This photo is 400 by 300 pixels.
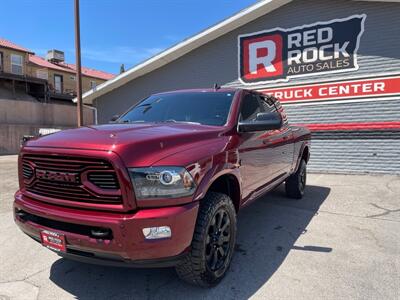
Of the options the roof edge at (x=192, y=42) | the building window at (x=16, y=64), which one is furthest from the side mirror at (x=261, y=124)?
the building window at (x=16, y=64)

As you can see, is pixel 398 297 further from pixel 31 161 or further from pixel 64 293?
pixel 31 161

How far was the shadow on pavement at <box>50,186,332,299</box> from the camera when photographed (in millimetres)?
3084

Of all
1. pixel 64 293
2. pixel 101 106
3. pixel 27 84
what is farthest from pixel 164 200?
pixel 27 84

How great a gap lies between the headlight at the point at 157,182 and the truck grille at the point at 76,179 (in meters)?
0.15

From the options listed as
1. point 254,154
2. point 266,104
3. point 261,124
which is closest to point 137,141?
point 261,124

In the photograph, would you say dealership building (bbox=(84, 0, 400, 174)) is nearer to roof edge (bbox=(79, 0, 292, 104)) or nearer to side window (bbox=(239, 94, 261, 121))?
roof edge (bbox=(79, 0, 292, 104))

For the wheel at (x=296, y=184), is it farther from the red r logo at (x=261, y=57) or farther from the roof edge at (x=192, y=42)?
the roof edge at (x=192, y=42)

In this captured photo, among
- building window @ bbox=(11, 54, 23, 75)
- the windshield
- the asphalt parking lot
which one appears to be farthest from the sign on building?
building window @ bbox=(11, 54, 23, 75)

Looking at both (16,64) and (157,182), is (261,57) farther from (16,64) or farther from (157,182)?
(16,64)

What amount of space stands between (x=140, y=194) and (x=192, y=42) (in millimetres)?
9993

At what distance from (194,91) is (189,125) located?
1.19 m

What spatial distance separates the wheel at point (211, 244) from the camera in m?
2.88

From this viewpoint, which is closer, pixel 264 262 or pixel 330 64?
pixel 264 262

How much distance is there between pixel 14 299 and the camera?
118 inches
